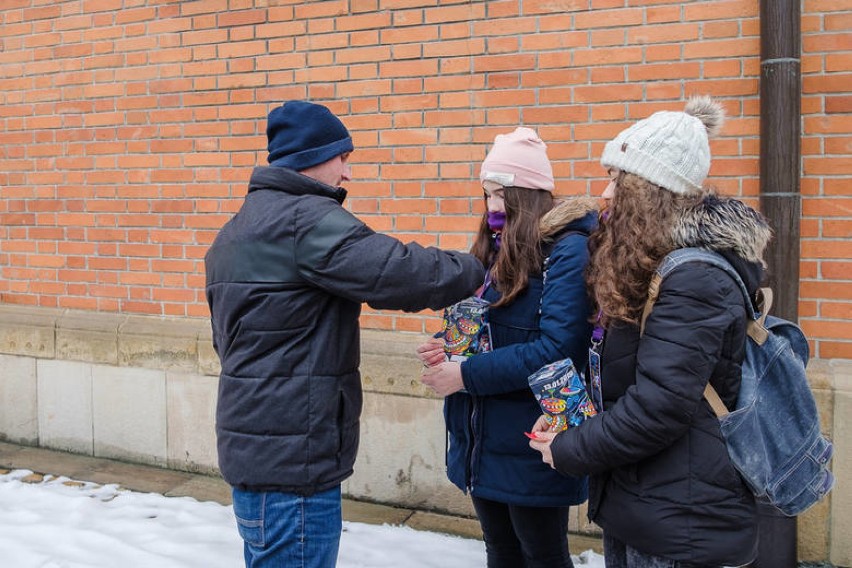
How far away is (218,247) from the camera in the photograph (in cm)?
235

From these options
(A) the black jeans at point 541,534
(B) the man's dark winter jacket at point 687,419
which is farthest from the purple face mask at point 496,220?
(A) the black jeans at point 541,534

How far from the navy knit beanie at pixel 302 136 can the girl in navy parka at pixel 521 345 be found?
1.94 feet

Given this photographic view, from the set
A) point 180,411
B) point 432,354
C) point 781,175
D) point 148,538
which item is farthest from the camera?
point 180,411

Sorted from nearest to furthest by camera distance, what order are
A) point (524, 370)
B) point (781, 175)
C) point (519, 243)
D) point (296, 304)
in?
point (296, 304), point (524, 370), point (519, 243), point (781, 175)

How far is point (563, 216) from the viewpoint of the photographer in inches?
101

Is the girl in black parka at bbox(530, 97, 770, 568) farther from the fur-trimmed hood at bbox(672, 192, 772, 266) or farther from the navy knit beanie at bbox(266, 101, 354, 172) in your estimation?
the navy knit beanie at bbox(266, 101, 354, 172)

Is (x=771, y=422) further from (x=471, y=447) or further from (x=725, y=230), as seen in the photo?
(x=471, y=447)

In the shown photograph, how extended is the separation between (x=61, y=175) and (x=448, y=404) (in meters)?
3.66

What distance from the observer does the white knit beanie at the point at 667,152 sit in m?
2.07

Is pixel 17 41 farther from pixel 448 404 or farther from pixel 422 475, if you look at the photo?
pixel 448 404

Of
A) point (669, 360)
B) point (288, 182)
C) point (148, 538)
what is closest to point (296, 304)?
point (288, 182)

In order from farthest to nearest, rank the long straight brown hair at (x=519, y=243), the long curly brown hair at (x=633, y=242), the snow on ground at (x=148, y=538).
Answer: the snow on ground at (x=148, y=538), the long straight brown hair at (x=519, y=243), the long curly brown hair at (x=633, y=242)

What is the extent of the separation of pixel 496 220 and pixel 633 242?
738 millimetres

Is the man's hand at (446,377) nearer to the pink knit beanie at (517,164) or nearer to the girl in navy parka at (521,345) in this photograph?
the girl in navy parka at (521,345)
